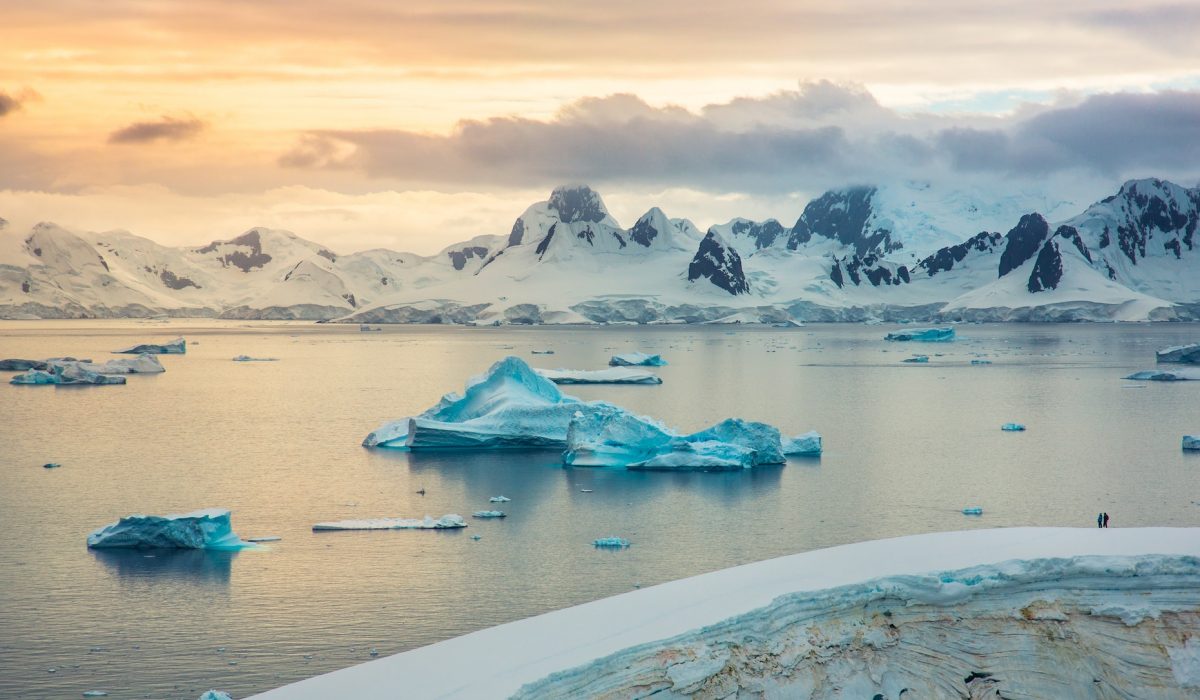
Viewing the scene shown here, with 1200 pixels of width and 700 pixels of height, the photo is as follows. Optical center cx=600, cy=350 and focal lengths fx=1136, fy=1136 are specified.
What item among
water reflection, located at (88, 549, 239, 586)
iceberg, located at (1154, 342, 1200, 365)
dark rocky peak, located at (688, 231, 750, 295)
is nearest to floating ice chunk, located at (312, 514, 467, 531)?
water reflection, located at (88, 549, 239, 586)

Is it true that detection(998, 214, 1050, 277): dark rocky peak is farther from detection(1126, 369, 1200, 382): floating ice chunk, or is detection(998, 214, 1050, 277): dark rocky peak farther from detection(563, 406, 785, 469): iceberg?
detection(563, 406, 785, 469): iceberg

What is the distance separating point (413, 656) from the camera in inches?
299

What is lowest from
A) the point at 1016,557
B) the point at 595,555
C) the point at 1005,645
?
the point at 595,555

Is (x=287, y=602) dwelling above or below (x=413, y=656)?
below

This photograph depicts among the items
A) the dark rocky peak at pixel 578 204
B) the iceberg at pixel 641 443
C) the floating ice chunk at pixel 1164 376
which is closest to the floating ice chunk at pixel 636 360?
the floating ice chunk at pixel 1164 376

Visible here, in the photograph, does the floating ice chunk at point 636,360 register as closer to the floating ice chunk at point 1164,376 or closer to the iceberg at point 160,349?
the floating ice chunk at point 1164,376

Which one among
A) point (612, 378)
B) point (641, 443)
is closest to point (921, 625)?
point (641, 443)

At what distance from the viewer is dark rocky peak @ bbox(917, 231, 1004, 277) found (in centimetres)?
19562

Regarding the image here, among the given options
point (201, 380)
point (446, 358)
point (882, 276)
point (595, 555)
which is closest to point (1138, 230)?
point (882, 276)

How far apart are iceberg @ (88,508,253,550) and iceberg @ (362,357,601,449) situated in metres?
11.2

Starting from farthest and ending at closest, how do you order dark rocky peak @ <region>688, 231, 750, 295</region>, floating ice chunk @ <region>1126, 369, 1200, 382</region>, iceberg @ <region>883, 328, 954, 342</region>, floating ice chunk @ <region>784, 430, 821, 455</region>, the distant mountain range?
dark rocky peak @ <region>688, 231, 750, 295</region>, the distant mountain range, iceberg @ <region>883, 328, 954, 342</region>, floating ice chunk @ <region>1126, 369, 1200, 382</region>, floating ice chunk @ <region>784, 430, 821, 455</region>

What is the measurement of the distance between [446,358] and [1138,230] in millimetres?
145134

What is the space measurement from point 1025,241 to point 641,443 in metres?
161

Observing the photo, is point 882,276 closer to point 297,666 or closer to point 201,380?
point 201,380
